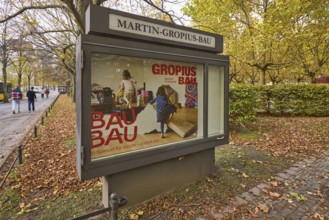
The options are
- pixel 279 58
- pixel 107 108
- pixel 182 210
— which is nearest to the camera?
pixel 107 108

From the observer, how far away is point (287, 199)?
380 centimetres

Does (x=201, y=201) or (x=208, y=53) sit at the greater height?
(x=208, y=53)

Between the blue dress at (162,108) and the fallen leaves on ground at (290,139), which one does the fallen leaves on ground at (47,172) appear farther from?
the fallen leaves on ground at (290,139)

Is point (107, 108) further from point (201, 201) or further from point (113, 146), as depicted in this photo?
point (201, 201)

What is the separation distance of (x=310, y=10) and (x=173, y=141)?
14943 millimetres

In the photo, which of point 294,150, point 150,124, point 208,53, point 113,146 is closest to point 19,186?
point 113,146

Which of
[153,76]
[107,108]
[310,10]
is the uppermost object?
[310,10]

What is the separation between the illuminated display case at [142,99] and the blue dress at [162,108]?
0.06ft

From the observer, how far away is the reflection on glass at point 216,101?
15.1ft

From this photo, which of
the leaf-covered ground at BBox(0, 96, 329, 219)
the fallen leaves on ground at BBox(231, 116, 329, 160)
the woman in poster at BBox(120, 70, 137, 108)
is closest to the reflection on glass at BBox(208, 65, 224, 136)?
the leaf-covered ground at BBox(0, 96, 329, 219)

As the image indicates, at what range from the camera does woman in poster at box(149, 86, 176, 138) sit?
12.4 ft

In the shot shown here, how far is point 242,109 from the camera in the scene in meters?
8.55

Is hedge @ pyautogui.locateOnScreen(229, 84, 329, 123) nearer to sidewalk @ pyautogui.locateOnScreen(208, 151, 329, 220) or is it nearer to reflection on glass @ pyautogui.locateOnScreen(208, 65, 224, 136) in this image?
sidewalk @ pyautogui.locateOnScreen(208, 151, 329, 220)

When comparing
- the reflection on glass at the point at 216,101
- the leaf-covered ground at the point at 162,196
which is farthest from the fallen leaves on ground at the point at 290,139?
the reflection on glass at the point at 216,101
